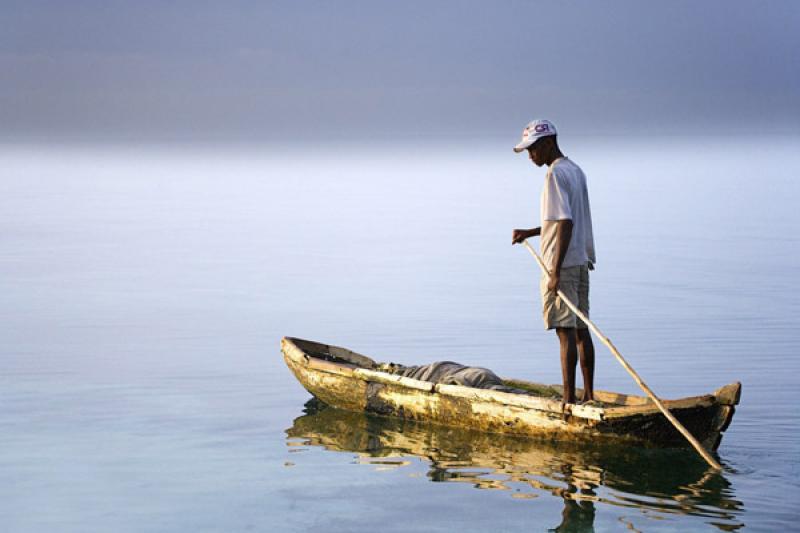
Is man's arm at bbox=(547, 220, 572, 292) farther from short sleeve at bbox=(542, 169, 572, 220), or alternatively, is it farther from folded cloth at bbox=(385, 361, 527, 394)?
folded cloth at bbox=(385, 361, 527, 394)

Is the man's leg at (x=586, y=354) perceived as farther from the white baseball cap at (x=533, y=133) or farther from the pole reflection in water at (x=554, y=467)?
the white baseball cap at (x=533, y=133)

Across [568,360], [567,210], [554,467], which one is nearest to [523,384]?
[568,360]

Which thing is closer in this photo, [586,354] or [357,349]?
[586,354]

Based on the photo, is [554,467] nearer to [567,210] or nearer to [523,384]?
[523,384]

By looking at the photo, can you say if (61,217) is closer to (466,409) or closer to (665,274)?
(665,274)

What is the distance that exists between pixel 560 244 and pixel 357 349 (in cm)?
471

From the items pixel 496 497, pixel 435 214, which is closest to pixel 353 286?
pixel 496 497

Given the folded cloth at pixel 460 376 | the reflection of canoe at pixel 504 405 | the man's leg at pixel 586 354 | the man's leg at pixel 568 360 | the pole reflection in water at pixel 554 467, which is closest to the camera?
the pole reflection in water at pixel 554 467

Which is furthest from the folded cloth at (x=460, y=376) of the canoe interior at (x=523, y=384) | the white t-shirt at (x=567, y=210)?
the white t-shirt at (x=567, y=210)

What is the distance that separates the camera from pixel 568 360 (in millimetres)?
8281

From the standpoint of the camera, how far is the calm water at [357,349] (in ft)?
24.3

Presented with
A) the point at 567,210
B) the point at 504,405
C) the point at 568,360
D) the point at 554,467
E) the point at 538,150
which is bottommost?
the point at 554,467

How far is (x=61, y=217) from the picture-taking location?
95.8ft

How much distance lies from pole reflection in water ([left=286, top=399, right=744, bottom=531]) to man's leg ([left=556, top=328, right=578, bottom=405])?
315mm
